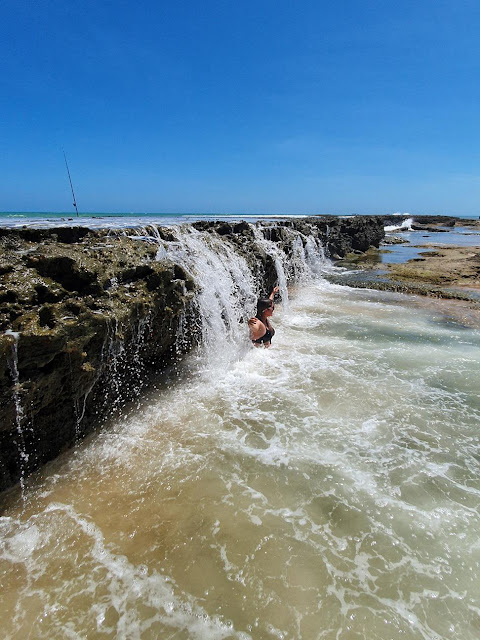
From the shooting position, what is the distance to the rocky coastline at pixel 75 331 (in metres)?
4.48

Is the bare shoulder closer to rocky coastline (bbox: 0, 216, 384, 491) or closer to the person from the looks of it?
the person

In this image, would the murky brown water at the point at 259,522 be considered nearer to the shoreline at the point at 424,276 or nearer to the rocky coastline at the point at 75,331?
the rocky coastline at the point at 75,331

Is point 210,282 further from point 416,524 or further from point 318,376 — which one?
point 416,524

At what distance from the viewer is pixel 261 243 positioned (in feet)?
51.2

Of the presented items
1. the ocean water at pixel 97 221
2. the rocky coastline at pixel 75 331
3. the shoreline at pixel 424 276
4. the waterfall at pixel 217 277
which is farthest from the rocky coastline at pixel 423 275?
the rocky coastline at pixel 75 331

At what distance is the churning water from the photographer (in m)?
3.20

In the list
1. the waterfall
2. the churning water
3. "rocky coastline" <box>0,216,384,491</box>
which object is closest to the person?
the waterfall

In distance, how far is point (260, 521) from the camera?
4.14 m

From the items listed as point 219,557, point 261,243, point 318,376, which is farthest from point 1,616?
point 261,243

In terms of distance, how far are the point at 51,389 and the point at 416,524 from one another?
17.0 feet

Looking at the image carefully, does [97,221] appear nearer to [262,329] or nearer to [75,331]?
[262,329]

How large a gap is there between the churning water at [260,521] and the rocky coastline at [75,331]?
1.78 feet

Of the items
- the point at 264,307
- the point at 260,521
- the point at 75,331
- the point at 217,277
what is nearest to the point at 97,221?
the point at 217,277

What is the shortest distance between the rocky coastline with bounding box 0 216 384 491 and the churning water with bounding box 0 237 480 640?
0.54 m
